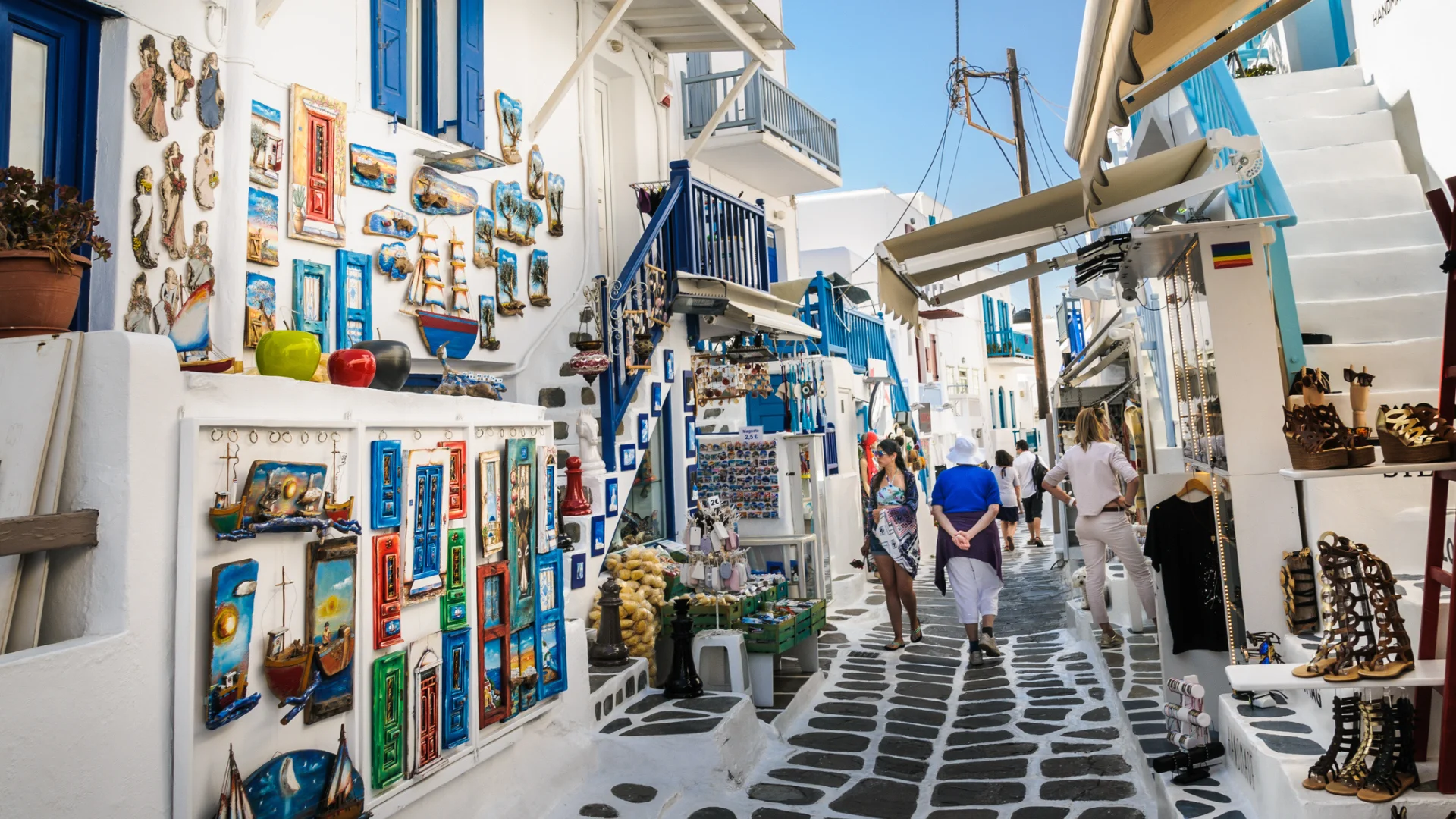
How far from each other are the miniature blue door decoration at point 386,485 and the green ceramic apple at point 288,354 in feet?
1.32

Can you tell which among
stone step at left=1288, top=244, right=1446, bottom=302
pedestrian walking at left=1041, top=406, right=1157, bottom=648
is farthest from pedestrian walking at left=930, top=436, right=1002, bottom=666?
stone step at left=1288, top=244, right=1446, bottom=302

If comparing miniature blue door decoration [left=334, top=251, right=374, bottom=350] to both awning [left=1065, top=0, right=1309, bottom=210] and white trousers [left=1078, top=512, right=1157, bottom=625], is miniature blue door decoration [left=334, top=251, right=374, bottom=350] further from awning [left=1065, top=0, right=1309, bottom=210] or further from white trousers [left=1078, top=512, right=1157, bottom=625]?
white trousers [left=1078, top=512, right=1157, bottom=625]

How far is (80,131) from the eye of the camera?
4.27 meters

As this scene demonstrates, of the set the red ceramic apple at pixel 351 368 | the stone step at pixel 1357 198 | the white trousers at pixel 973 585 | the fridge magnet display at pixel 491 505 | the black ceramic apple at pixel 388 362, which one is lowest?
the white trousers at pixel 973 585

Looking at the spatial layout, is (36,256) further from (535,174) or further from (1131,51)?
(535,174)

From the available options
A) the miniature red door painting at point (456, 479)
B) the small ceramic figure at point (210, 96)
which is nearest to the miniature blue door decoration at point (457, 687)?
the miniature red door painting at point (456, 479)

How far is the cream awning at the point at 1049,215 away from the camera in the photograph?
5.25 metres

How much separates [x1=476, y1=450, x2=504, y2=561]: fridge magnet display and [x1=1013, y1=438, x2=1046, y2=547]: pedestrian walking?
43.1ft

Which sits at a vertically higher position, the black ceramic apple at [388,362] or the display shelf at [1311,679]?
the black ceramic apple at [388,362]

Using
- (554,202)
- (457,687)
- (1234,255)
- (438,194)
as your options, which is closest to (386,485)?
(457,687)

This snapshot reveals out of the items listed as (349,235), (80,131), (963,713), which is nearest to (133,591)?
(80,131)

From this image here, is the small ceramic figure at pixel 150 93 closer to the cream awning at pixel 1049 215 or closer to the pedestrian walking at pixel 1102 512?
the cream awning at pixel 1049 215

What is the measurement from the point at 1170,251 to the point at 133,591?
17.0 feet

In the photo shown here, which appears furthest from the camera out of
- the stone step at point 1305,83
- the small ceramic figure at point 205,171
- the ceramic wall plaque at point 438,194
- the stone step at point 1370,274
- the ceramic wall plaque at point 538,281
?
the stone step at point 1305,83
